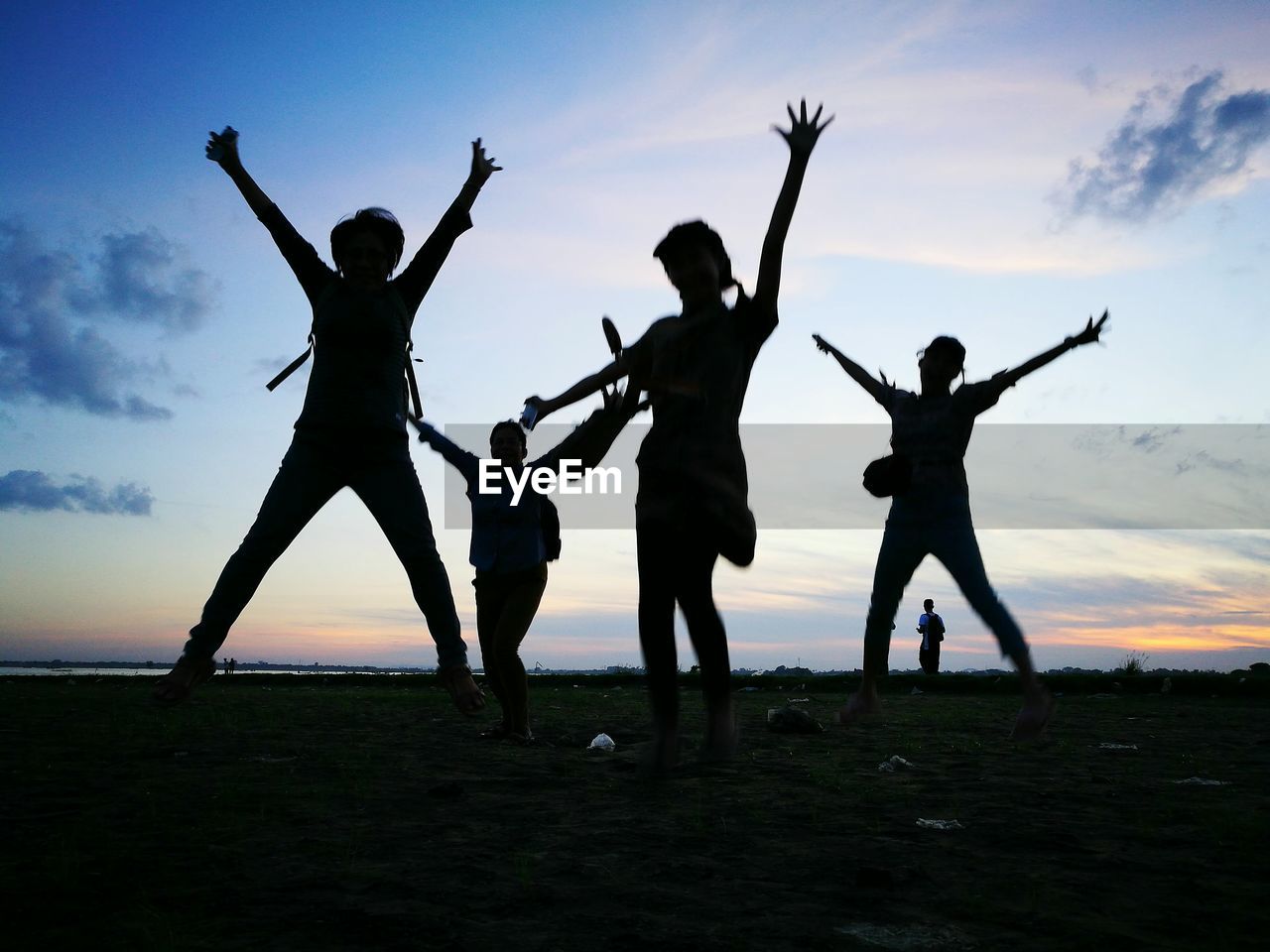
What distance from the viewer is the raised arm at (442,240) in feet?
15.3

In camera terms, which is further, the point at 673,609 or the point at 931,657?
the point at 931,657

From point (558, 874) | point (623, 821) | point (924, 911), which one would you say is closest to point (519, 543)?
point (623, 821)

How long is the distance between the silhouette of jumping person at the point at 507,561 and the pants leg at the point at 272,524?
210cm

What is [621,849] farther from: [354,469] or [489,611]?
[489,611]

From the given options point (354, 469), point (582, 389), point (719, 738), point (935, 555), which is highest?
point (582, 389)

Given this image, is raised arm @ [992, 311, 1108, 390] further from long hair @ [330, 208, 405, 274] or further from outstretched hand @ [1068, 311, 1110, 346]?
long hair @ [330, 208, 405, 274]

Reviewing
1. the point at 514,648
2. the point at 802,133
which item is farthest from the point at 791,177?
the point at 514,648

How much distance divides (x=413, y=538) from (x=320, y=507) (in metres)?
0.49

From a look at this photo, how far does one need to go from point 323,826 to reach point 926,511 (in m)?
4.03

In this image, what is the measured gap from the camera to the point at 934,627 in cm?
2066

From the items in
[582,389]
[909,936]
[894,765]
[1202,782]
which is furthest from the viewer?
[894,765]

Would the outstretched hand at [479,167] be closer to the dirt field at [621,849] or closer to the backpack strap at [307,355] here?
the backpack strap at [307,355]

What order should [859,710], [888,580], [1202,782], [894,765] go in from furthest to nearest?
[859,710], [888,580], [894,765], [1202,782]

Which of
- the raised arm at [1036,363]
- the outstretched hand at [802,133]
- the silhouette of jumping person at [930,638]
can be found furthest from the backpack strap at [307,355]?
the silhouette of jumping person at [930,638]
